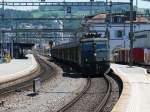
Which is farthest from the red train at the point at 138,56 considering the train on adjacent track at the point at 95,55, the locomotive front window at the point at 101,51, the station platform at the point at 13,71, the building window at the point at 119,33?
the building window at the point at 119,33

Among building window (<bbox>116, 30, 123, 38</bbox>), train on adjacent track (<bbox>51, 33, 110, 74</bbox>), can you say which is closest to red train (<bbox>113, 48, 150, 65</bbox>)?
train on adjacent track (<bbox>51, 33, 110, 74</bbox>)

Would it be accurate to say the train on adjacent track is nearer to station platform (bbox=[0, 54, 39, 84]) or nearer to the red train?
station platform (bbox=[0, 54, 39, 84])

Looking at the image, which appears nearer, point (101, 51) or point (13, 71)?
point (101, 51)

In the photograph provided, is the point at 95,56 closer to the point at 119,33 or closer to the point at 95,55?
the point at 95,55

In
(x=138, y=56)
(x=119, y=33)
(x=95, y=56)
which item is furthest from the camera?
(x=119, y=33)

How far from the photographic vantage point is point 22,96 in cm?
2384

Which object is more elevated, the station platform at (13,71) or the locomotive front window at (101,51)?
the locomotive front window at (101,51)

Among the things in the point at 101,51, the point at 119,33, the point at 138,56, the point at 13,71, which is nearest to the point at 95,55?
the point at 101,51

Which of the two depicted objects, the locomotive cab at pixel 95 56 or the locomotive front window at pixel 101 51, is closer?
the locomotive cab at pixel 95 56

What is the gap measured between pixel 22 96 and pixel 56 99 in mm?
2196

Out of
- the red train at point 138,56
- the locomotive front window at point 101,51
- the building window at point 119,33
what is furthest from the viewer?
the building window at point 119,33

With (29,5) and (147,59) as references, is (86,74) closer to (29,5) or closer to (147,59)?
(29,5)

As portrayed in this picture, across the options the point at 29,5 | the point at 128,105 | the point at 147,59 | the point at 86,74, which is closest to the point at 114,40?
the point at 147,59

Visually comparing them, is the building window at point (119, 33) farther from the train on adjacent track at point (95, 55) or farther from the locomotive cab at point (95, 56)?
the locomotive cab at point (95, 56)
